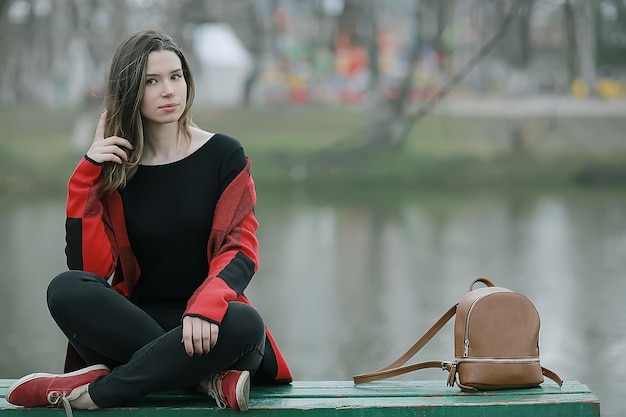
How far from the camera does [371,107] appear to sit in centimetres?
1441

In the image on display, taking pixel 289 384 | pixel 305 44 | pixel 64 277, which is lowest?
pixel 289 384

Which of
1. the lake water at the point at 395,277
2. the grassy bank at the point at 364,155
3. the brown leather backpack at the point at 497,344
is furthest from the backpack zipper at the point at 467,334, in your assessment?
the grassy bank at the point at 364,155

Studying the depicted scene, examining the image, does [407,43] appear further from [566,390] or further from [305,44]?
[566,390]

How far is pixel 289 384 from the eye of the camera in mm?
2074

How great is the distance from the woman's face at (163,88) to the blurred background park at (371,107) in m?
5.32

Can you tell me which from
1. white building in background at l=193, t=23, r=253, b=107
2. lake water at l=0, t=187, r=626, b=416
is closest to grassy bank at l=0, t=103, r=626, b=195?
white building in background at l=193, t=23, r=253, b=107

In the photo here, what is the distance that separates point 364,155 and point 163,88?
11.7 metres

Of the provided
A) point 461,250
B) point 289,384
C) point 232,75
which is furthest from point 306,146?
point 289,384

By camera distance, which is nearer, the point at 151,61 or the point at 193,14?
the point at 151,61

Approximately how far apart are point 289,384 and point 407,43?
1334 centimetres

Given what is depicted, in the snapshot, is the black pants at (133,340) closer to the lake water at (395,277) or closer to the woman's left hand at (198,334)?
the woman's left hand at (198,334)

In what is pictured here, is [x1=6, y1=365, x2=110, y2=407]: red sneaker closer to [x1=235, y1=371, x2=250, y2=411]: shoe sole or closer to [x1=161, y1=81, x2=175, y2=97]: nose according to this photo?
[x1=235, y1=371, x2=250, y2=411]: shoe sole

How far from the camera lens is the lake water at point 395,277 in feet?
12.7

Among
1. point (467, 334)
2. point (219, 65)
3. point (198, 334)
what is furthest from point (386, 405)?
point (219, 65)
